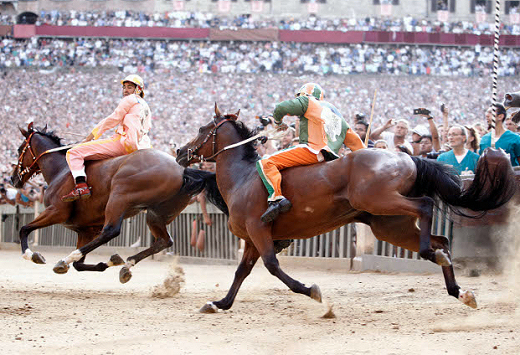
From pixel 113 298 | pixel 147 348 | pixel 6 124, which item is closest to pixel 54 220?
pixel 113 298

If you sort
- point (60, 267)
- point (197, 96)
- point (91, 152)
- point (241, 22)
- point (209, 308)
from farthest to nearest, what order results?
1. point (241, 22)
2. point (197, 96)
3. point (91, 152)
4. point (60, 267)
5. point (209, 308)

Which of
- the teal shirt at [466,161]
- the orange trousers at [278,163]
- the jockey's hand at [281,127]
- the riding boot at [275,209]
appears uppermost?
the jockey's hand at [281,127]

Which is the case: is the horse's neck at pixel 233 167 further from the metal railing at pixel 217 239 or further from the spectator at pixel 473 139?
the spectator at pixel 473 139

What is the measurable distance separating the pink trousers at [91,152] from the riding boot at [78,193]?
15 cm

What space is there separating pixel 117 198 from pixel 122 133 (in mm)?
1119

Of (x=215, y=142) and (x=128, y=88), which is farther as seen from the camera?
(x=128, y=88)

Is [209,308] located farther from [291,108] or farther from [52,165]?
[52,165]

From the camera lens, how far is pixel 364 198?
6695 mm

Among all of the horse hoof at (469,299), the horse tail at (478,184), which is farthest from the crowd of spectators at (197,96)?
the horse hoof at (469,299)

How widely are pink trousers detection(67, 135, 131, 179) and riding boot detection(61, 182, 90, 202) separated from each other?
151 mm

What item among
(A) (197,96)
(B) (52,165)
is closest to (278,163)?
(B) (52,165)

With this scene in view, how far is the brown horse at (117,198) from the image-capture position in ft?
29.8

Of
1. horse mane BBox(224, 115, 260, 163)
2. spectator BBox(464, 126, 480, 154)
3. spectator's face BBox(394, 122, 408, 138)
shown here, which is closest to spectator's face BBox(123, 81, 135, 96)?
horse mane BBox(224, 115, 260, 163)

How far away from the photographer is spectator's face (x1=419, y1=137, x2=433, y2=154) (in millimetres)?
11234
